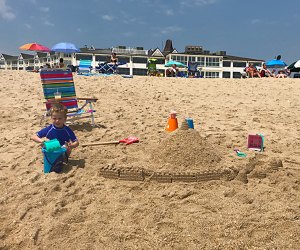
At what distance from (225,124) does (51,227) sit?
4.66 m

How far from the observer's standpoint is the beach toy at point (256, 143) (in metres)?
4.88

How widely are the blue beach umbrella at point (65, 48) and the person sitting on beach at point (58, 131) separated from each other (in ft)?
52.0

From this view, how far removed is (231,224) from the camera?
2.82m

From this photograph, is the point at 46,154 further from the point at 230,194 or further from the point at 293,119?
the point at 293,119

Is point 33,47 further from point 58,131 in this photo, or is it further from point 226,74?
point 226,74

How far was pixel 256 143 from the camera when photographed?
16.2ft

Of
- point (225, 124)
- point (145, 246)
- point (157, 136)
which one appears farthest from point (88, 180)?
point (225, 124)

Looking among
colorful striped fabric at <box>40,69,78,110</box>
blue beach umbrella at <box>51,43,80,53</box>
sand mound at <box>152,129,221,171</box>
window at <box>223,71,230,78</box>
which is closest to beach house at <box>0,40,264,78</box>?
window at <box>223,71,230,78</box>

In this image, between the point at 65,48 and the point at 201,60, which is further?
the point at 201,60

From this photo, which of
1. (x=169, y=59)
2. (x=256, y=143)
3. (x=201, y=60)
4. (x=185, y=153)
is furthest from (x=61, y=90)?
(x=201, y=60)

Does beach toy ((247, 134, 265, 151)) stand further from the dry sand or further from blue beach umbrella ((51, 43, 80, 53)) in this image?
blue beach umbrella ((51, 43, 80, 53))

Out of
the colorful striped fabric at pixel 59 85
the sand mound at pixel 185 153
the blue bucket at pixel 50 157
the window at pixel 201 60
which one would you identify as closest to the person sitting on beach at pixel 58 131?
the blue bucket at pixel 50 157

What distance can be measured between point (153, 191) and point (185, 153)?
83 cm

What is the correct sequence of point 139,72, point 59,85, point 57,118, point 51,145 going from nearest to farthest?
point 51,145
point 57,118
point 59,85
point 139,72
